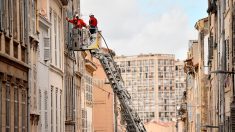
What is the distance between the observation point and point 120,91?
50844mm

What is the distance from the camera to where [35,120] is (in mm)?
32062

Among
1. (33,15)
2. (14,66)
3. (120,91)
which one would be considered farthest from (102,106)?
(14,66)

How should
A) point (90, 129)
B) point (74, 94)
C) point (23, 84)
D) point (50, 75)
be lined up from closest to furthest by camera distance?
point (23, 84), point (50, 75), point (74, 94), point (90, 129)

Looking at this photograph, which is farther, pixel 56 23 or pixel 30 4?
pixel 56 23

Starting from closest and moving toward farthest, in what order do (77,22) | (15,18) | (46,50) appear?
(15,18) < (46,50) < (77,22)

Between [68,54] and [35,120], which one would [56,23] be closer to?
[68,54]

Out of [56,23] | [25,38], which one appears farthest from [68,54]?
[25,38]

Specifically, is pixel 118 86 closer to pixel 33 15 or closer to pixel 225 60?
pixel 225 60

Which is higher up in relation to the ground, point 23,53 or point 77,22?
point 77,22

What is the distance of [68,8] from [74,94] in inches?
181

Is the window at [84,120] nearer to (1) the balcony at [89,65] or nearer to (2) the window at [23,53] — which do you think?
(1) the balcony at [89,65]

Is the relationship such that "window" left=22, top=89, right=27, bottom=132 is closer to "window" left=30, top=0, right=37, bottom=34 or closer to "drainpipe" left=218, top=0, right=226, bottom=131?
"window" left=30, top=0, right=37, bottom=34

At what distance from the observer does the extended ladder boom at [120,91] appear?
49938mm

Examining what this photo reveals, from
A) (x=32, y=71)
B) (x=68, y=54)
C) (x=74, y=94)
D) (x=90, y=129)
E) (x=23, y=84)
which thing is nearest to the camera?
(x=23, y=84)
